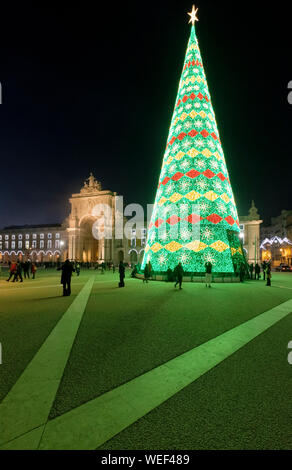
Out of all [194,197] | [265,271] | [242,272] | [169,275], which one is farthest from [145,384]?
[265,271]

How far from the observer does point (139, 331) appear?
5496 mm

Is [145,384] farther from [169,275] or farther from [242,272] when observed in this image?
[242,272]

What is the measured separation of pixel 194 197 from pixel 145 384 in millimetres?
14101

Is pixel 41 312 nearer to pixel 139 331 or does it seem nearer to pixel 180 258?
pixel 139 331

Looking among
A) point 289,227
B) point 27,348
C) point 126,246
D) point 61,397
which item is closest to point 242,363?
point 61,397

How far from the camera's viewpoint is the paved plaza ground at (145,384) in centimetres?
229

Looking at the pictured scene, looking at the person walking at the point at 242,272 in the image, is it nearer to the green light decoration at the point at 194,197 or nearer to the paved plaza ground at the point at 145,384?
the green light decoration at the point at 194,197

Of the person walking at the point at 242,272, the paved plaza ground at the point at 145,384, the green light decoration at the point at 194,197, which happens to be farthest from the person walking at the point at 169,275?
the paved plaza ground at the point at 145,384

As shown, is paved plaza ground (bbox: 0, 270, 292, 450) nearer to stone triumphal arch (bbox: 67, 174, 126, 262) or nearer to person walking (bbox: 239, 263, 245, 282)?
person walking (bbox: 239, 263, 245, 282)

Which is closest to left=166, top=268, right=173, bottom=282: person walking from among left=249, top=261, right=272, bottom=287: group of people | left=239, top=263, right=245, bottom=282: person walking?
left=239, top=263, right=245, bottom=282: person walking

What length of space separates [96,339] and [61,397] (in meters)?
2.06

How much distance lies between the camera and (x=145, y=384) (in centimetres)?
323

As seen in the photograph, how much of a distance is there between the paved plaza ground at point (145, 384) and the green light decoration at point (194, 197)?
9.72 metres
